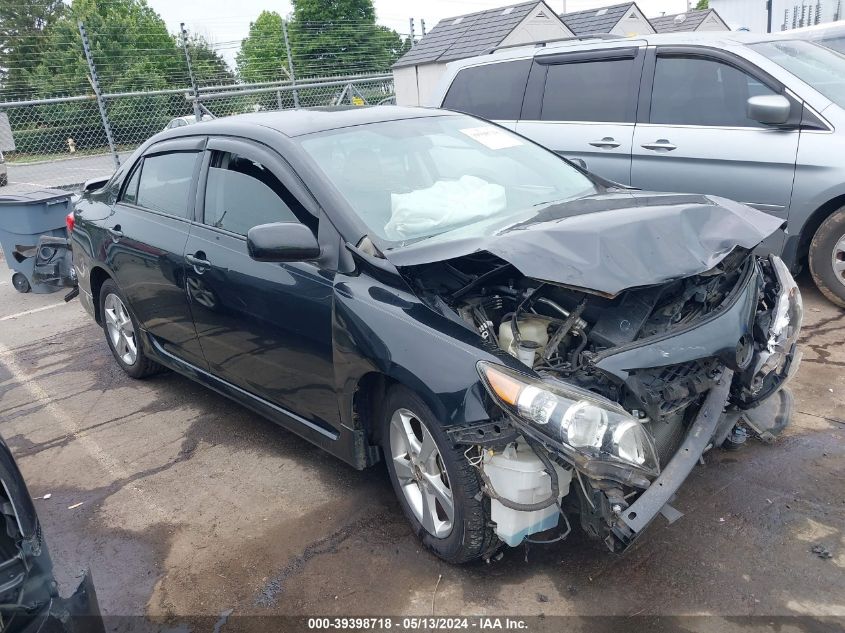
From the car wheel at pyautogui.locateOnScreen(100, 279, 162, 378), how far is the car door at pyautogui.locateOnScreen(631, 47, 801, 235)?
3.96 meters

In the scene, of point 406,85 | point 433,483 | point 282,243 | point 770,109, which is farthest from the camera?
point 406,85

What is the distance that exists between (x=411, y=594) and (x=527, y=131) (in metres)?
4.72

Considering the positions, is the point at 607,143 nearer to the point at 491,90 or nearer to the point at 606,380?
the point at 491,90

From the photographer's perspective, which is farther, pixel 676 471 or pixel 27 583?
pixel 676 471

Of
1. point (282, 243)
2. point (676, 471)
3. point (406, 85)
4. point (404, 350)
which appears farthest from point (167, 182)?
point (406, 85)

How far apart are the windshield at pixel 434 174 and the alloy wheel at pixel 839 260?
2.24 m

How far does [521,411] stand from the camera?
236cm

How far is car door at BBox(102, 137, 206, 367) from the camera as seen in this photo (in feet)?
13.1

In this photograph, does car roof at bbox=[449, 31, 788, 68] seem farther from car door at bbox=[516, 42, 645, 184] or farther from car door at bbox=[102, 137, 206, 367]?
car door at bbox=[102, 137, 206, 367]

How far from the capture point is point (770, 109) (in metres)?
4.93

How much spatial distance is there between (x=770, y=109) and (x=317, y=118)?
126 inches

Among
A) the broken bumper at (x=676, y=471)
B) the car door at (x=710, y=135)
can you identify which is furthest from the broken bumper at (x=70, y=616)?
the car door at (x=710, y=135)

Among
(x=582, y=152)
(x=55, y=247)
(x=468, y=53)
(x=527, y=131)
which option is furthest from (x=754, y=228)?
(x=468, y=53)

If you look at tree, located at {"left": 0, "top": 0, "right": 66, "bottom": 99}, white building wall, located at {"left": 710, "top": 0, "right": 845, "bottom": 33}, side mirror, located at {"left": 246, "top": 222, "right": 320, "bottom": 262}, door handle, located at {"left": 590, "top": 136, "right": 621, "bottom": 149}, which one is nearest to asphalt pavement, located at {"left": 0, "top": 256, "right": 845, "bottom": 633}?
side mirror, located at {"left": 246, "top": 222, "right": 320, "bottom": 262}
